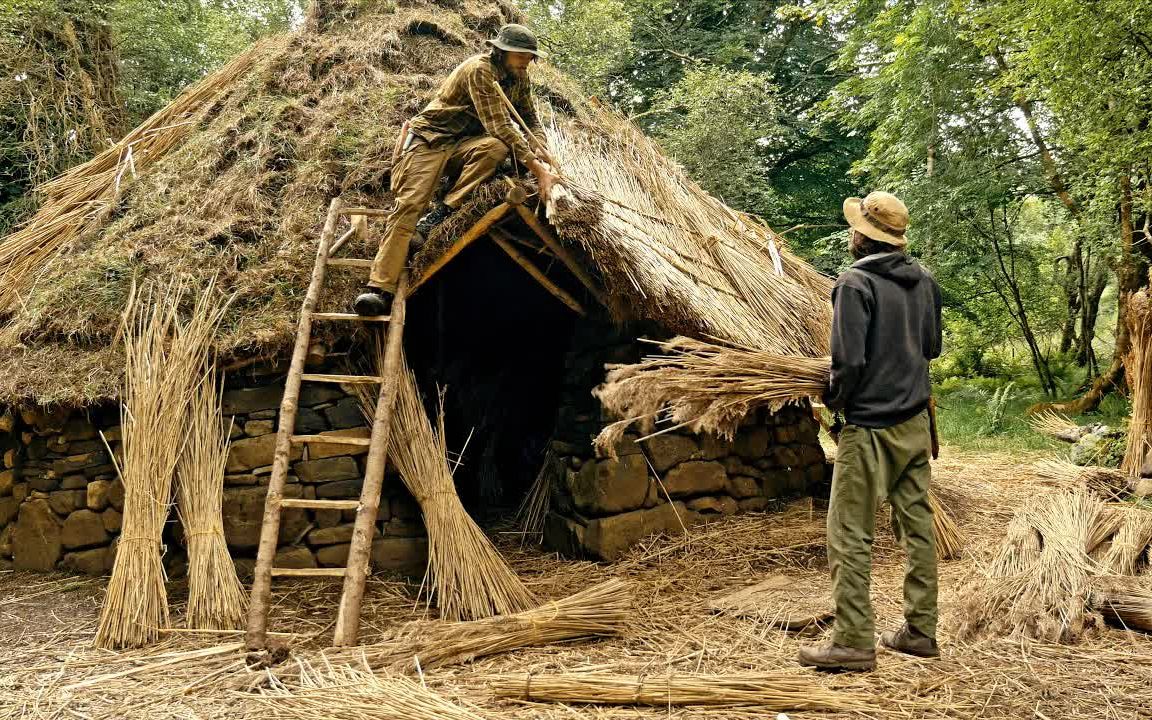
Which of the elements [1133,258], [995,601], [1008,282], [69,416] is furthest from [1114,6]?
[69,416]

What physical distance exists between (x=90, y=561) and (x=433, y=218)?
9.32 feet

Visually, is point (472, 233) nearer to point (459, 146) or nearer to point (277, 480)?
point (459, 146)

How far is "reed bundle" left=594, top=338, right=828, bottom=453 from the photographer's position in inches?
114

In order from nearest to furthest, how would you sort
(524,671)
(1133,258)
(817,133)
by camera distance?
(524,671) < (1133,258) < (817,133)

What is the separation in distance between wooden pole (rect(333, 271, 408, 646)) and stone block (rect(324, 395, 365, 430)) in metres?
0.40

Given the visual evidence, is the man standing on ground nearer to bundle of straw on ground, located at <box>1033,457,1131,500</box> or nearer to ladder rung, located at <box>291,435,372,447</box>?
ladder rung, located at <box>291,435,372,447</box>

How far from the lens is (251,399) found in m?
4.16

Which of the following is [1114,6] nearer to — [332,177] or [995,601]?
[995,601]

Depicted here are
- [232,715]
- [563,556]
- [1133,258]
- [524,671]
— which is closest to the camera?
[232,715]

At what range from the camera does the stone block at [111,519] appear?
13.9 ft

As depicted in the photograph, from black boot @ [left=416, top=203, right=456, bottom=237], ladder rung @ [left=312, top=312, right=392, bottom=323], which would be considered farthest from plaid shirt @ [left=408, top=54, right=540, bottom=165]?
ladder rung @ [left=312, top=312, right=392, bottom=323]

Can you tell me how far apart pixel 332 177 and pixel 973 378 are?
9583 mm

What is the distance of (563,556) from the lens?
4.81 metres

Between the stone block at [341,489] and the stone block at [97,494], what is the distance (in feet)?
4.07
